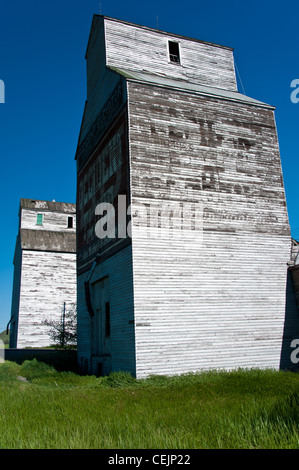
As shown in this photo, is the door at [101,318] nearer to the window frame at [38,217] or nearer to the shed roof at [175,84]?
the shed roof at [175,84]

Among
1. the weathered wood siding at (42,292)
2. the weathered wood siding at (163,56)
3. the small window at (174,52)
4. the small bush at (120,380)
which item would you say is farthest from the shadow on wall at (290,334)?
the weathered wood siding at (42,292)

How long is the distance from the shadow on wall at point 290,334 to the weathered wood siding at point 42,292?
70.0ft

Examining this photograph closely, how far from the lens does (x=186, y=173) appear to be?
1487 cm

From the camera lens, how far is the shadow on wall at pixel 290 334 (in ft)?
47.2

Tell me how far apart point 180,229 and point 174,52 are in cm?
1068

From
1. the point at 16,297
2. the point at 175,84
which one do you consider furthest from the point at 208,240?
the point at 16,297

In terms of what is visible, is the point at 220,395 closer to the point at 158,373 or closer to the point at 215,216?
the point at 158,373

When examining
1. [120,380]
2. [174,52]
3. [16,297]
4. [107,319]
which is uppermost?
[174,52]

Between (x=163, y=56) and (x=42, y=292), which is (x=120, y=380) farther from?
(x=42, y=292)

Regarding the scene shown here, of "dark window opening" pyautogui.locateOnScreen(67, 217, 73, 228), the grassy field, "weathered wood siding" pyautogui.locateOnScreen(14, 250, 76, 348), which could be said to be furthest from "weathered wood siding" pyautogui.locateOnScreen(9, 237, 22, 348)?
the grassy field

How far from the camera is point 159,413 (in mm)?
7250

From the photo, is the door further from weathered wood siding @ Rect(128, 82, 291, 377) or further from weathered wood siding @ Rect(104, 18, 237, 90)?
Answer: weathered wood siding @ Rect(104, 18, 237, 90)
